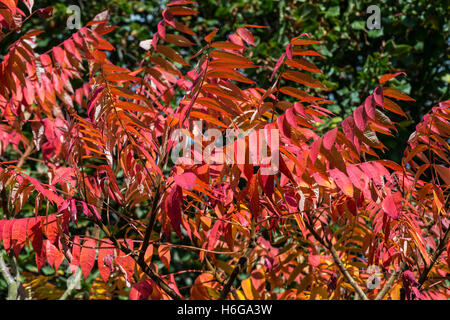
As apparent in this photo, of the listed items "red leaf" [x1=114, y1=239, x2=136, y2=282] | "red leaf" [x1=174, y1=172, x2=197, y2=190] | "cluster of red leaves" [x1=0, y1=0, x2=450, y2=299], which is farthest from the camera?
"red leaf" [x1=114, y1=239, x2=136, y2=282]

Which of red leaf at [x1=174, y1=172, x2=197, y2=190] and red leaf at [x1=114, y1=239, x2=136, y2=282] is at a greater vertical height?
red leaf at [x1=174, y1=172, x2=197, y2=190]

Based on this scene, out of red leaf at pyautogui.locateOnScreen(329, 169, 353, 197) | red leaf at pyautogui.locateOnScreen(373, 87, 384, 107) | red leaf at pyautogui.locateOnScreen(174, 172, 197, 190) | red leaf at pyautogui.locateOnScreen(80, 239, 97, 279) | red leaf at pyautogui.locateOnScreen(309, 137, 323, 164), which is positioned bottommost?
red leaf at pyautogui.locateOnScreen(80, 239, 97, 279)

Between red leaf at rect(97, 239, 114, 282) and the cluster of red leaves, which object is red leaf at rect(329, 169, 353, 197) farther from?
red leaf at rect(97, 239, 114, 282)

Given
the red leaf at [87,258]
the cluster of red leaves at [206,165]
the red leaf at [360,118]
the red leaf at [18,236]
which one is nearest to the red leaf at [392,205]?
the cluster of red leaves at [206,165]

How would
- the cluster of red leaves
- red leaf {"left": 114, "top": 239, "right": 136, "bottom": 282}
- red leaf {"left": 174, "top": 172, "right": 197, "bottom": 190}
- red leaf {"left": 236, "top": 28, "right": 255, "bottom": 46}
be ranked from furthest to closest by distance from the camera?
red leaf {"left": 114, "top": 239, "right": 136, "bottom": 282}
red leaf {"left": 236, "top": 28, "right": 255, "bottom": 46}
the cluster of red leaves
red leaf {"left": 174, "top": 172, "right": 197, "bottom": 190}

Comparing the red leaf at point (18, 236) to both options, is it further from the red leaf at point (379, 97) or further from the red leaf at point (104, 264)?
the red leaf at point (379, 97)

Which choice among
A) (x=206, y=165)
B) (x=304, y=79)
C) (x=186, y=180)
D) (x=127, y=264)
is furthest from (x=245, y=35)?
(x=127, y=264)

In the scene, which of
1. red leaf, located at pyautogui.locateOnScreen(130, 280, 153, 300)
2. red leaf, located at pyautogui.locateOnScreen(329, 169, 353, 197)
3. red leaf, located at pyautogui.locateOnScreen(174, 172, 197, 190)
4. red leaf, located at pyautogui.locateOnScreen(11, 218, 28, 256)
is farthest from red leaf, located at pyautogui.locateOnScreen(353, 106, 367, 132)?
red leaf, located at pyautogui.locateOnScreen(11, 218, 28, 256)

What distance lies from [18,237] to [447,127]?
1142 millimetres

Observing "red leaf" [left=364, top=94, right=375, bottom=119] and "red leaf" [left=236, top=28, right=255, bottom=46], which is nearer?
"red leaf" [left=364, top=94, right=375, bottom=119]

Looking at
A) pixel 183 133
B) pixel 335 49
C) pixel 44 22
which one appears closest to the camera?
pixel 183 133
